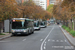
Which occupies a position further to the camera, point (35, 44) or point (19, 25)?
point (19, 25)

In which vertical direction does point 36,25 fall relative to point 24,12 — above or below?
below

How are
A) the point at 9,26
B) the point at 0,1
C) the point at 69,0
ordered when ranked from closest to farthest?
the point at 69,0 < the point at 0,1 < the point at 9,26

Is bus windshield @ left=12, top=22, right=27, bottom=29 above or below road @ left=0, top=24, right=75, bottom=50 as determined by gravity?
above

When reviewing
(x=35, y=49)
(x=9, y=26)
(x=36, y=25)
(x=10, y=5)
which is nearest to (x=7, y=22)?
(x=9, y=26)

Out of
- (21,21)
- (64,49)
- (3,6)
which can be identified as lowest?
(64,49)

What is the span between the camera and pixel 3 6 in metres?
22.9

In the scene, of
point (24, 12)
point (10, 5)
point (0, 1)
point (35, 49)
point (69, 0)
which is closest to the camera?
point (35, 49)

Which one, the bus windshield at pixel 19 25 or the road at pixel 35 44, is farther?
the bus windshield at pixel 19 25

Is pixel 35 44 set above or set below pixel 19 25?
below

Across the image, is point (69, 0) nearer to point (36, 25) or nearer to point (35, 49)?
point (35, 49)

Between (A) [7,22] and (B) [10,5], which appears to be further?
(A) [7,22]

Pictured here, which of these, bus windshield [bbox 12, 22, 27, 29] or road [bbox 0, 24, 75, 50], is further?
bus windshield [bbox 12, 22, 27, 29]

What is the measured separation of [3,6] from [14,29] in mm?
4801

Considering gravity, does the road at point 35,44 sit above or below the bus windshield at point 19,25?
below
